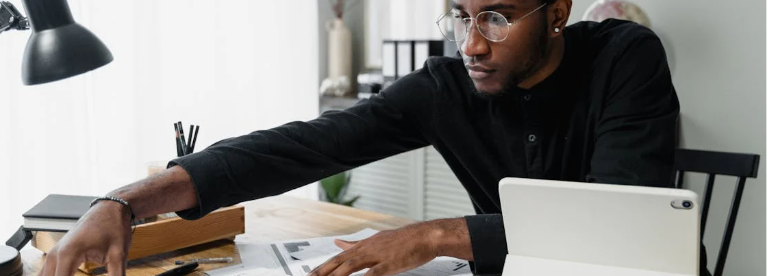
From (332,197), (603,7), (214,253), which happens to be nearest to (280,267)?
(214,253)

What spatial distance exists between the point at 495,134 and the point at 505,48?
0.23m

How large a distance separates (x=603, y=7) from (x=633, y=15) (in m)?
0.11

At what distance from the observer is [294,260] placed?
50.3 inches

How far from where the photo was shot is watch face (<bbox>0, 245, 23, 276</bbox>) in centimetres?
114

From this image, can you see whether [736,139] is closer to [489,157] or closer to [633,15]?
[633,15]

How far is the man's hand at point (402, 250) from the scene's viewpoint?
110 centimetres

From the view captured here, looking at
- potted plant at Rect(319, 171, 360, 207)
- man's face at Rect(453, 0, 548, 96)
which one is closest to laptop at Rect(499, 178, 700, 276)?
man's face at Rect(453, 0, 548, 96)

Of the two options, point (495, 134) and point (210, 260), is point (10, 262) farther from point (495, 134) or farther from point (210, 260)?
point (495, 134)

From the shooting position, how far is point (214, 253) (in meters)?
A: 1.33

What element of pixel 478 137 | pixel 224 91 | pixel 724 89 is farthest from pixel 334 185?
pixel 478 137

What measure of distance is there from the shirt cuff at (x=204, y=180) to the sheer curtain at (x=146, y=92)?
1.15 metres

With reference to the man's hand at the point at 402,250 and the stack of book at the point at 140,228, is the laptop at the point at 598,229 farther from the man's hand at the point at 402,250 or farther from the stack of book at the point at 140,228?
the stack of book at the point at 140,228

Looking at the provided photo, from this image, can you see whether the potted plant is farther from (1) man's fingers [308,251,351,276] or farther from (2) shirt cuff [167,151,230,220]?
(1) man's fingers [308,251,351,276]

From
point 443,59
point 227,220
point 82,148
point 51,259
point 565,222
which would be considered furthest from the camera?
point 82,148
